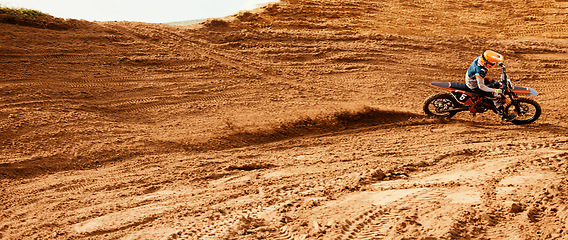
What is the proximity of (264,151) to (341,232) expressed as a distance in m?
3.42

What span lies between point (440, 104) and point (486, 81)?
1.02m

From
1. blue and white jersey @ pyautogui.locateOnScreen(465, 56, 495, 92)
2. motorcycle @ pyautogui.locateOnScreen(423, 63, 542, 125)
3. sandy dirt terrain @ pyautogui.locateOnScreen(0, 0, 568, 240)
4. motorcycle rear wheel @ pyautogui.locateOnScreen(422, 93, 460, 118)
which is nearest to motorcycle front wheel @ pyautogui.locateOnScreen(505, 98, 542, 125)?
motorcycle @ pyautogui.locateOnScreen(423, 63, 542, 125)

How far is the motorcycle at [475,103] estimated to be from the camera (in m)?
8.13

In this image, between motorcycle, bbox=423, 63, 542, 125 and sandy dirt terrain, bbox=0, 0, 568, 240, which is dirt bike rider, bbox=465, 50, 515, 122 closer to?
motorcycle, bbox=423, 63, 542, 125

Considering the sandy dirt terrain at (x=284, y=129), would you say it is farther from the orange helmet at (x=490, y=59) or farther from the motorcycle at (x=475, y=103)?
the orange helmet at (x=490, y=59)

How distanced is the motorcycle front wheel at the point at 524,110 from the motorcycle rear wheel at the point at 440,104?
1.06 metres

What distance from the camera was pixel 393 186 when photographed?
211 inches

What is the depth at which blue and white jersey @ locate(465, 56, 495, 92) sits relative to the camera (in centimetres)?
790

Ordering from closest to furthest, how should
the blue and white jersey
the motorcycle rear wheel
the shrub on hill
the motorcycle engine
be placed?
the blue and white jersey < the motorcycle engine < the motorcycle rear wheel < the shrub on hill

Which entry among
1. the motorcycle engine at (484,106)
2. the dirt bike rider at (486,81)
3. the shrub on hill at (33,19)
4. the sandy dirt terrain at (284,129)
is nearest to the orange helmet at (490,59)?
the dirt bike rider at (486,81)

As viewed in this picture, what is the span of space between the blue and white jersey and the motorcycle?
0.62 feet

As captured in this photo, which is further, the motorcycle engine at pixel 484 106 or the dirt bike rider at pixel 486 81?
the motorcycle engine at pixel 484 106

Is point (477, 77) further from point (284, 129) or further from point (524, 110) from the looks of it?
point (284, 129)

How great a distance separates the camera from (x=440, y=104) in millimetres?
8719
